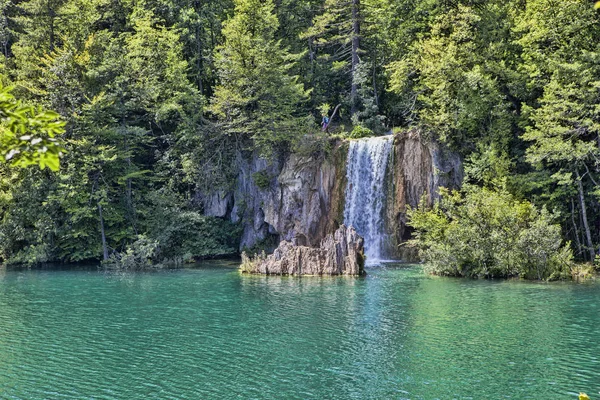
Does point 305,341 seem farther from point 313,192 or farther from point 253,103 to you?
point 253,103

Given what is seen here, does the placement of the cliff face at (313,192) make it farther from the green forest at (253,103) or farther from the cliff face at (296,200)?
the green forest at (253,103)

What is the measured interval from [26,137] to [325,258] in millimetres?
27745

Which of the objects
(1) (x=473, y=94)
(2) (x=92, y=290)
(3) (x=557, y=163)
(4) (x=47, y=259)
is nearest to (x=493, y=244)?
(3) (x=557, y=163)

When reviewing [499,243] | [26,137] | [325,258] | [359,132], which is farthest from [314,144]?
[26,137]

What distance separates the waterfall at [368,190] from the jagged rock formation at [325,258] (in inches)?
248

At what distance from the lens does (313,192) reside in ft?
132

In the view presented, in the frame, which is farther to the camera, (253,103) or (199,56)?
(199,56)

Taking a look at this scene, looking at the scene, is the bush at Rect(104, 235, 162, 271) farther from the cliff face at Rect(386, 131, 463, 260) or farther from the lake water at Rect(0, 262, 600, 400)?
the cliff face at Rect(386, 131, 463, 260)

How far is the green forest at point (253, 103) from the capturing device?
33.6m

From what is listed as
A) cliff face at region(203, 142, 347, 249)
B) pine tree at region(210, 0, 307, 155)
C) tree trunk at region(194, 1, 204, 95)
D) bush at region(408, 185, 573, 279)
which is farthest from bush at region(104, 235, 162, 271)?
bush at region(408, 185, 573, 279)

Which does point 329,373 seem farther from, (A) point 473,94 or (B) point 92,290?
(A) point 473,94

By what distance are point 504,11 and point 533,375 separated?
29070 mm

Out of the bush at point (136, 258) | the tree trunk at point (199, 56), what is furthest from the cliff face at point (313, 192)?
the tree trunk at point (199, 56)

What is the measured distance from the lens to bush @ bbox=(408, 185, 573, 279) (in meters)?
29.2
